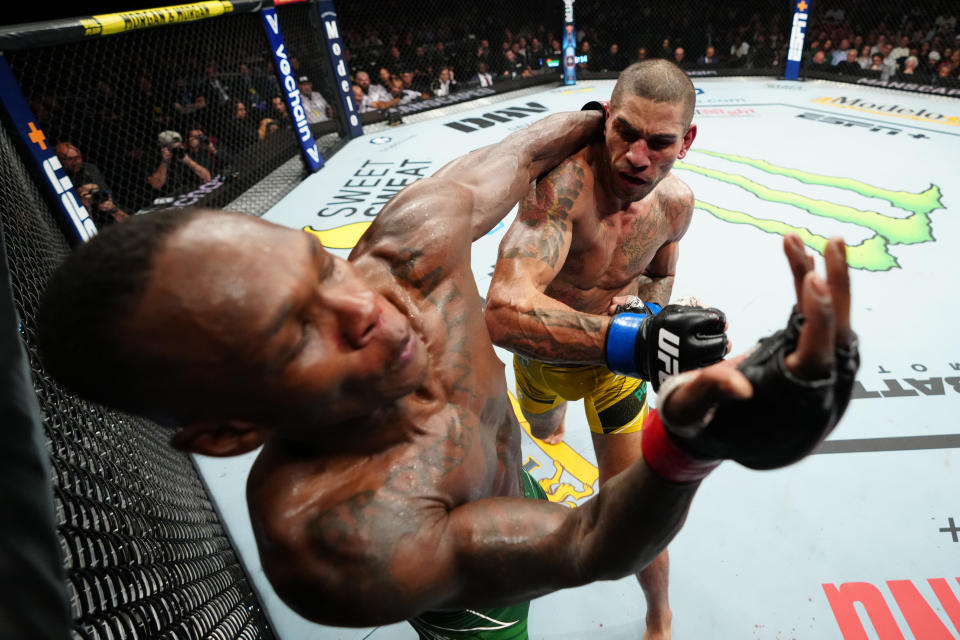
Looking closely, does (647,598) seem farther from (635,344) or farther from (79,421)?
(79,421)

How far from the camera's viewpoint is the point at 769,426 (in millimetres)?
652

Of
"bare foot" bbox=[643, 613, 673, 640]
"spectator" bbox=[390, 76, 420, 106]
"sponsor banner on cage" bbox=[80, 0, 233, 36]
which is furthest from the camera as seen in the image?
"spectator" bbox=[390, 76, 420, 106]

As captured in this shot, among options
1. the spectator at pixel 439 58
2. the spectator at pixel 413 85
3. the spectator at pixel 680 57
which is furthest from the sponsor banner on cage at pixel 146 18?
the spectator at pixel 680 57

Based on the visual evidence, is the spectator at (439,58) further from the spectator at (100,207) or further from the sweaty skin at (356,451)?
the sweaty skin at (356,451)

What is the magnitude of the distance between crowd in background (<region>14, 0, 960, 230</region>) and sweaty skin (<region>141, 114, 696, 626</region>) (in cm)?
435

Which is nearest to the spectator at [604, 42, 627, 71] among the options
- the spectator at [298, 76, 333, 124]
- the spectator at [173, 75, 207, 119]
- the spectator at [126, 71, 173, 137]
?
the spectator at [298, 76, 333, 124]

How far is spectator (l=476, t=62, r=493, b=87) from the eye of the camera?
9.35 metres

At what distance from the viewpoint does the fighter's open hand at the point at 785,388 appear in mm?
604

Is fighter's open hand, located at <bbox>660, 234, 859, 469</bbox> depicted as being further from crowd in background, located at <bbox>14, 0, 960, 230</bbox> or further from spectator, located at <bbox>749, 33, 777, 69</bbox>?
spectator, located at <bbox>749, 33, 777, 69</bbox>

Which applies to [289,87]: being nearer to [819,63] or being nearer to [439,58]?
[439,58]

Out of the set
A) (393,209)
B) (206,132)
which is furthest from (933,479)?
(206,132)

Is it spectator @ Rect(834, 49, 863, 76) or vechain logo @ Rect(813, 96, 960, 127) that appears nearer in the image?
vechain logo @ Rect(813, 96, 960, 127)

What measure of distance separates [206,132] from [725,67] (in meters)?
8.69

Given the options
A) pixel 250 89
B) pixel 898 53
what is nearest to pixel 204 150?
pixel 250 89
